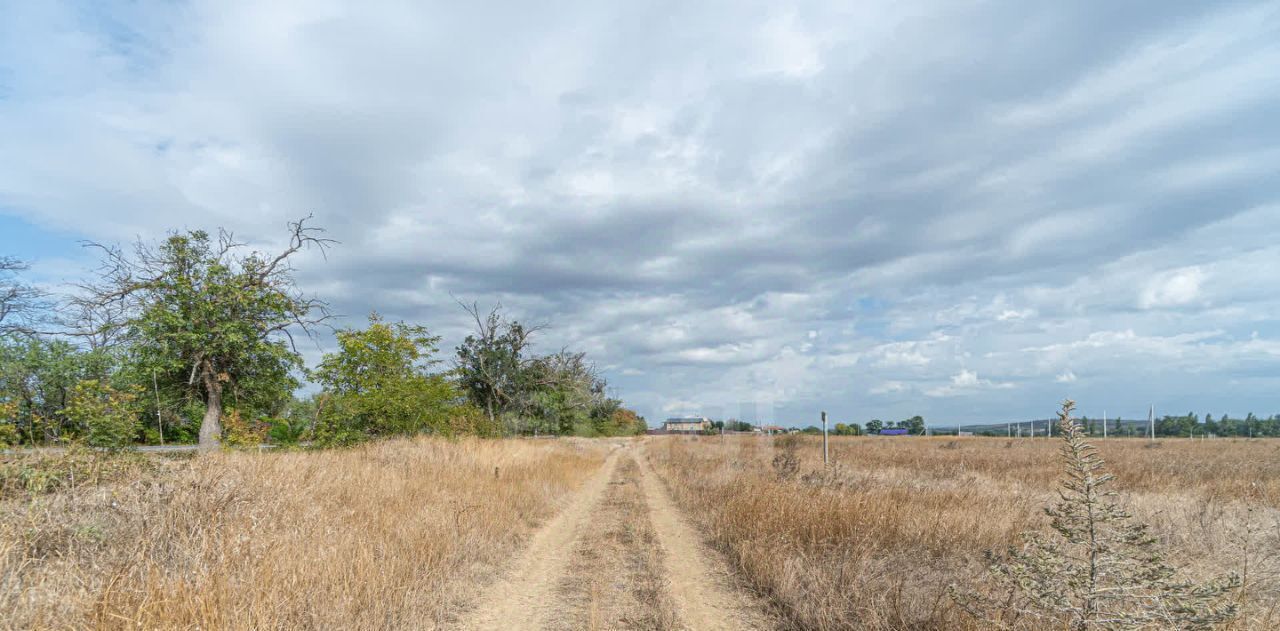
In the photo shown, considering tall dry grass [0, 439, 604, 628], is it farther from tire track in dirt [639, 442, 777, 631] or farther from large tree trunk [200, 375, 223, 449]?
large tree trunk [200, 375, 223, 449]

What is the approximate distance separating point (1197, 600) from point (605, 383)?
62291 millimetres

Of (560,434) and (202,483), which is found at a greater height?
(202,483)

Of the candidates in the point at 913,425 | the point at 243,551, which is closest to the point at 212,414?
the point at 243,551

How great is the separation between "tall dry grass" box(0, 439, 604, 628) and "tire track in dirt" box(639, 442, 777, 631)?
2.43m

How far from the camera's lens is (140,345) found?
16781 mm

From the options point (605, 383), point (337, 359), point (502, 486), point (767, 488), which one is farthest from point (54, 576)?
point (605, 383)

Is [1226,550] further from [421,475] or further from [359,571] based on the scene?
[421,475]

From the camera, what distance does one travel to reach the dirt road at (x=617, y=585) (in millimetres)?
5883

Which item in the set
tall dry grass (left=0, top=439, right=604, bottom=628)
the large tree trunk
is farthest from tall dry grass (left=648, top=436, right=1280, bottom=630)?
the large tree trunk

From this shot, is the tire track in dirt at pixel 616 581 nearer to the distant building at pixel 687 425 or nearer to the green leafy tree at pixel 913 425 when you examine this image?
the distant building at pixel 687 425

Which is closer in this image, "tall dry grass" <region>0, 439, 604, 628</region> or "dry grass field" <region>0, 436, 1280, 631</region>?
"tall dry grass" <region>0, 439, 604, 628</region>

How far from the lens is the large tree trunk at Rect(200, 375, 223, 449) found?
17688 mm

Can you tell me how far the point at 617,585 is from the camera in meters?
7.09

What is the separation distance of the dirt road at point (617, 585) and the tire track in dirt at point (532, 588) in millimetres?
10
